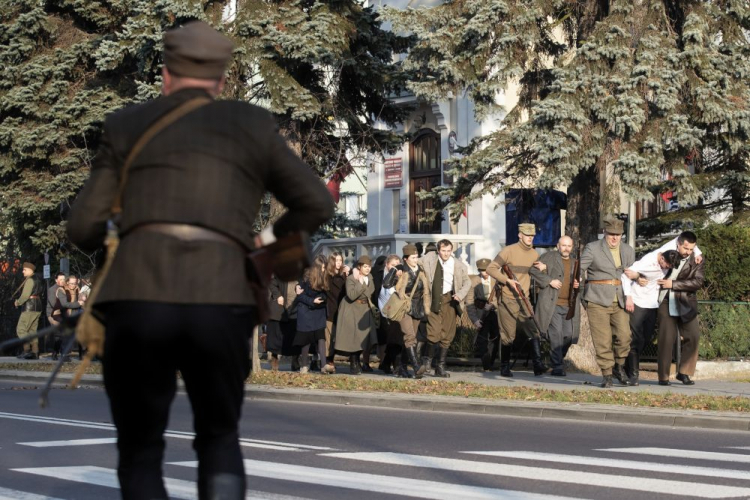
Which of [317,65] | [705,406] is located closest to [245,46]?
[317,65]

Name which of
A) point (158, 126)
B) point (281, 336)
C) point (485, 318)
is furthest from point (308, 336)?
point (158, 126)

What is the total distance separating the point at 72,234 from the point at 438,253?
588 inches

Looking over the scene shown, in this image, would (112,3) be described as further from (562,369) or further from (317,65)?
(562,369)

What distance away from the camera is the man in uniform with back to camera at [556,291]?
18484 mm

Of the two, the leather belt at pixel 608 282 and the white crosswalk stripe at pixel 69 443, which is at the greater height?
the leather belt at pixel 608 282

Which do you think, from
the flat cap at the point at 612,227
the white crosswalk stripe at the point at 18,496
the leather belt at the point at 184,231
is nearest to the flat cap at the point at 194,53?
the leather belt at the point at 184,231

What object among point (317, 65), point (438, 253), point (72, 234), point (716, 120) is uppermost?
point (317, 65)

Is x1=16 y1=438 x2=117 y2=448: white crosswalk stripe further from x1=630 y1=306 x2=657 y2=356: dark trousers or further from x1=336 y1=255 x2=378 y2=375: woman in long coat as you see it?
x1=336 y1=255 x2=378 y2=375: woman in long coat

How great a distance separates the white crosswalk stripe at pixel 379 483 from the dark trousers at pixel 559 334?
9934 mm

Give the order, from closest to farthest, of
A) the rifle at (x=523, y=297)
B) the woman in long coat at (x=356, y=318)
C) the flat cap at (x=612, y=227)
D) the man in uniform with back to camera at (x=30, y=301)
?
the flat cap at (x=612, y=227) < the rifle at (x=523, y=297) < the woman in long coat at (x=356, y=318) < the man in uniform with back to camera at (x=30, y=301)

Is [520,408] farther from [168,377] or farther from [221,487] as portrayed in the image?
[168,377]

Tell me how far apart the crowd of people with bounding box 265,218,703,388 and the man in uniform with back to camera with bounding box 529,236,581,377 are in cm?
1

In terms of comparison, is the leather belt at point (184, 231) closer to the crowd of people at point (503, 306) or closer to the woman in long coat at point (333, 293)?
the crowd of people at point (503, 306)

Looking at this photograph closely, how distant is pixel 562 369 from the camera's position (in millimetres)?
18938
